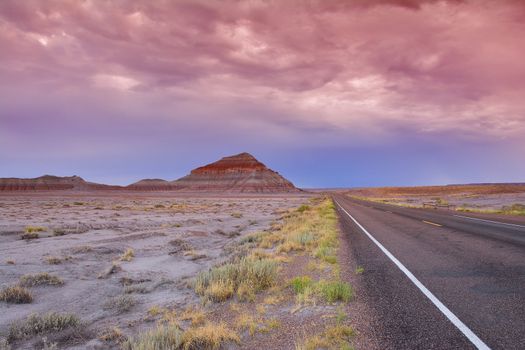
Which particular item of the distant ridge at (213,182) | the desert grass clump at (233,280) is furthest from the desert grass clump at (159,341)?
the distant ridge at (213,182)

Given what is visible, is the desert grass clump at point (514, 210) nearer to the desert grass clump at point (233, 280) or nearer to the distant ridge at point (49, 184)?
the desert grass clump at point (233, 280)

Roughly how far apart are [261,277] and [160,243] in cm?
995

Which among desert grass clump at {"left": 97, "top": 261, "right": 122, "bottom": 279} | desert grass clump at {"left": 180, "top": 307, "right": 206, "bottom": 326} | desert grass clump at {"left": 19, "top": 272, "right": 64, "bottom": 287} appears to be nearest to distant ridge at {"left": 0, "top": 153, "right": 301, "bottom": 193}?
desert grass clump at {"left": 97, "top": 261, "right": 122, "bottom": 279}

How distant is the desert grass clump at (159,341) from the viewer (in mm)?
4829

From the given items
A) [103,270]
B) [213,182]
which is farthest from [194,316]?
[213,182]

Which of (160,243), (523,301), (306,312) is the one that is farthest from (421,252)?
(160,243)

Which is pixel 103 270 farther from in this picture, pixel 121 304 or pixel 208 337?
pixel 208 337

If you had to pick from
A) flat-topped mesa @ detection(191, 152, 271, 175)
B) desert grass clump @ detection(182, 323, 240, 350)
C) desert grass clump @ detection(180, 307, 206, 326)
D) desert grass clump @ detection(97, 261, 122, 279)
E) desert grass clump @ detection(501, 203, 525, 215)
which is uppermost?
flat-topped mesa @ detection(191, 152, 271, 175)

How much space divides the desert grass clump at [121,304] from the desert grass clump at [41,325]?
33.8 inches

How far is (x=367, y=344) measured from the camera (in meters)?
4.54

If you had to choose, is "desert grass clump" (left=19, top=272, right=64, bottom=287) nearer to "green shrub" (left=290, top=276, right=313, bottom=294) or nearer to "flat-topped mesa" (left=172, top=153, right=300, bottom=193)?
"green shrub" (left=290, top=276, right=313, bottom=294)

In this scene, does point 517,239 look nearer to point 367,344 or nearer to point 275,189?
point 367,344

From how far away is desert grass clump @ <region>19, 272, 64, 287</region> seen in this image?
30.9ft

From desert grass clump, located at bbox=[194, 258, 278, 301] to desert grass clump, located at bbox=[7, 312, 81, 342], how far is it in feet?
8.35
